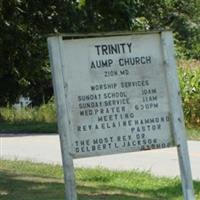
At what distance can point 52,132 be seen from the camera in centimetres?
2184

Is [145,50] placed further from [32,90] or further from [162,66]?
[32,90]

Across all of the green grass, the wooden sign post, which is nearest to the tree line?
the green grass

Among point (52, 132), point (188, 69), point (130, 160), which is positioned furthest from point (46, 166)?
point (188, 69)

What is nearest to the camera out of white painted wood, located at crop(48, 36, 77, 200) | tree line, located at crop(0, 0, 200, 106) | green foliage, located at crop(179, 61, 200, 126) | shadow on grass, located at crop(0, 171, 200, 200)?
white painted wood, located at crop(48, 36, 77, 200)

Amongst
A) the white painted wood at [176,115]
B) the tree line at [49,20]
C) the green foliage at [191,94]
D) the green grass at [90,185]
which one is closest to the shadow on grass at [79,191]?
the green grass at [90,185]

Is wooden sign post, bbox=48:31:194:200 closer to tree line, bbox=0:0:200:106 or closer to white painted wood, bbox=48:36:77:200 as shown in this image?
white painted wood, bbox=48:36:77:200

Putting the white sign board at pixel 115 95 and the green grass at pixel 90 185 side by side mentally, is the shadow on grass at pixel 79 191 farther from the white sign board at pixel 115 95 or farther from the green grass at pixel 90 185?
the white sign board at pixel 115 95

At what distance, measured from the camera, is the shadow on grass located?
909 centimetres

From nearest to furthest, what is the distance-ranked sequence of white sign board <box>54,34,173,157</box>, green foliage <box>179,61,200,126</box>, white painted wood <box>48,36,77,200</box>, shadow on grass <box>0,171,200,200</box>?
white painted wood <box>48,36,77,200</box> → white sign board <box>54,34,173,157</box> → shadow on grass <box>0,171,200,200</box> → green foliage <box>179,61,200,126</box>

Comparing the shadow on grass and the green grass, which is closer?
the shadow on grass

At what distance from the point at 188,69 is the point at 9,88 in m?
8.64

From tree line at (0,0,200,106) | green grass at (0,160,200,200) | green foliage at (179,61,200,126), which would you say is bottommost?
green grass at (0,160,200,200)

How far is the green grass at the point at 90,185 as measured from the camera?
30.3ft

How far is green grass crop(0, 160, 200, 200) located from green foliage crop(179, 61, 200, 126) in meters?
8.69
